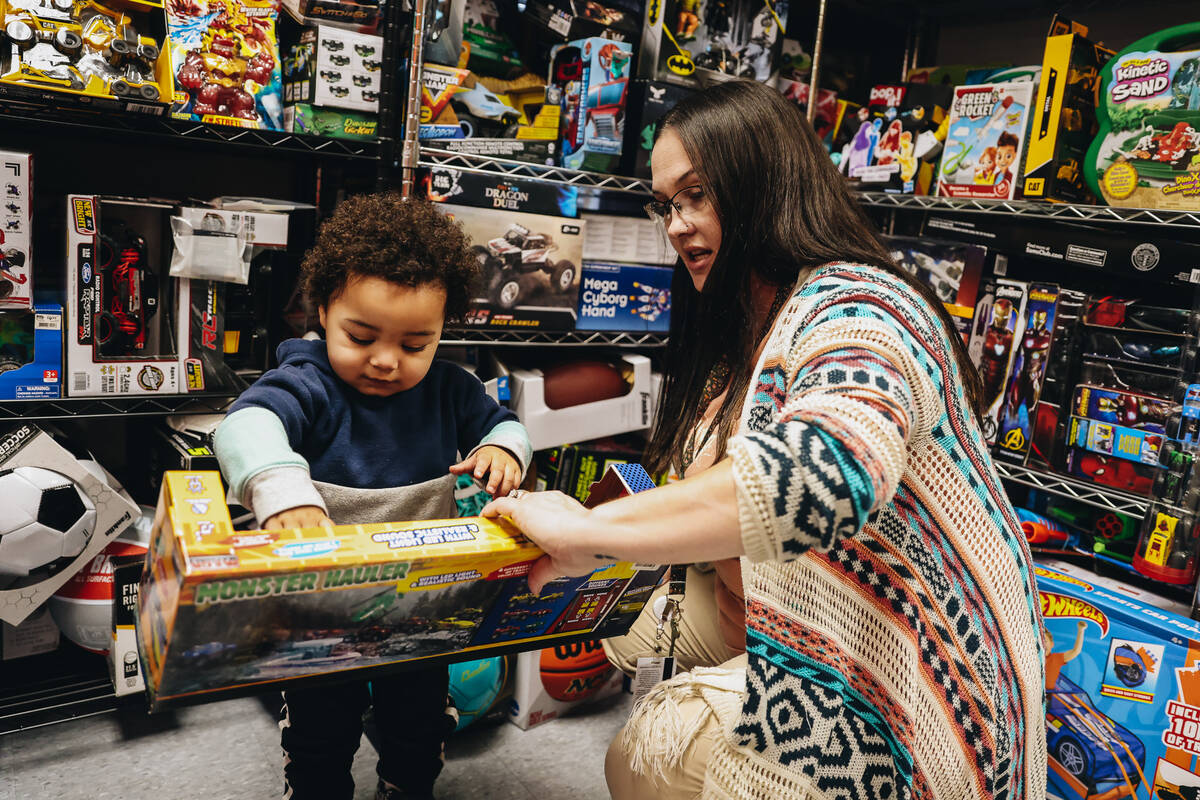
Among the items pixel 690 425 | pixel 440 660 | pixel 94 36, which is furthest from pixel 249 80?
pixel 440 660

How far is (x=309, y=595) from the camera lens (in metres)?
0.83

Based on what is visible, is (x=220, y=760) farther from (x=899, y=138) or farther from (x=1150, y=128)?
(x=1150, y=128)

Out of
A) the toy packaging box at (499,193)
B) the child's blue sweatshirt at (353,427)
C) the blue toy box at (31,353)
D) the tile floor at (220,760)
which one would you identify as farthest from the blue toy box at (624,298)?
the blue toy box at (31,353)

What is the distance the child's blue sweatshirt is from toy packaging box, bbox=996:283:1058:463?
1.31 m

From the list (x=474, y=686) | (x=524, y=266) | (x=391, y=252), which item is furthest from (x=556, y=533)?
(x=524, y=266)

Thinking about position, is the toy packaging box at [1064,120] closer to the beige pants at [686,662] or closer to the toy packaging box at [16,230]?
the beige pants at [686,662]

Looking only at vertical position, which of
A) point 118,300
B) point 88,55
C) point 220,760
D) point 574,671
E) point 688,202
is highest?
point 88,55

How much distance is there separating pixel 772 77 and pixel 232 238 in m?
1.47

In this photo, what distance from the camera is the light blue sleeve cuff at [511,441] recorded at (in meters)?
1.33

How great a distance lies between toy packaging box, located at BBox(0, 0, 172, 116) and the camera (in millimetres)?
1398

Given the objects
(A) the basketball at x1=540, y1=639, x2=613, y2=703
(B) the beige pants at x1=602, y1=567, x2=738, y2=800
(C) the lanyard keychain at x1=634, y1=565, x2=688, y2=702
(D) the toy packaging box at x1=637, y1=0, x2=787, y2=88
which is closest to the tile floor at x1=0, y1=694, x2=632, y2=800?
(A) the basketball at x1=540, y1=639, x2=613, y2=703

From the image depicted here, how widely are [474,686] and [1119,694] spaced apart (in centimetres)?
129

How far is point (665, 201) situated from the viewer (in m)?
1.31

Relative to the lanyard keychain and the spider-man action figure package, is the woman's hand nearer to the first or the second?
the lanyard keychain
